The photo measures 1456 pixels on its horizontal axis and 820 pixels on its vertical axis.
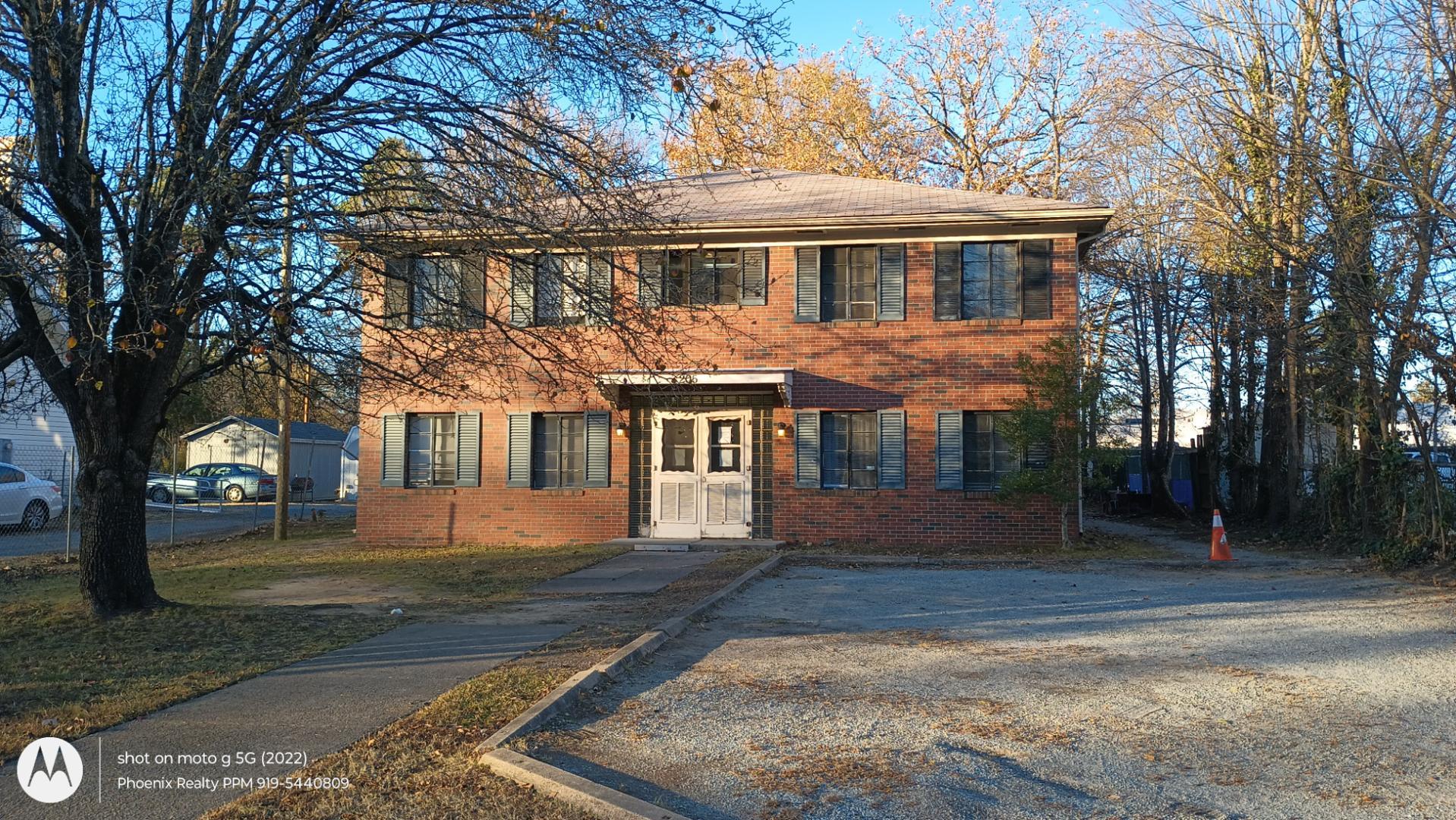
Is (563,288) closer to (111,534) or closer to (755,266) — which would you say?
(111,534)

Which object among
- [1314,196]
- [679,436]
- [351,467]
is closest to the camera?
[1314,196]

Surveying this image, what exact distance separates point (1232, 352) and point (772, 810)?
23324 mm

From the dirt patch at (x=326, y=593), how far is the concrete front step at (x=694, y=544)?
486 cm

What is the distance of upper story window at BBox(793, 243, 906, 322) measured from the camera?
17.0 m

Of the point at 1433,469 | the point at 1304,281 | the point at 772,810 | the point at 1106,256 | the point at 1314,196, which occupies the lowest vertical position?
the point at 772,810

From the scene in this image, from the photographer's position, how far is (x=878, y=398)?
17016 millimetres

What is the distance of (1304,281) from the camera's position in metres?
14.2

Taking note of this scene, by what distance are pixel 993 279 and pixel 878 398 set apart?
2.61 metres

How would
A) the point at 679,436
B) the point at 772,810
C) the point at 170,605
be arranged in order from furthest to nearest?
the point at 679,436, the point at 170,605, the point at 772,810

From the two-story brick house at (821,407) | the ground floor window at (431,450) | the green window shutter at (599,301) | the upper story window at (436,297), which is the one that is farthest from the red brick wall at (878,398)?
the green window shutter at (599,301)

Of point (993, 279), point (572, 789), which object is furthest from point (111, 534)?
point (993, 279)

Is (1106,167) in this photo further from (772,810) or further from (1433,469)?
(772,810)

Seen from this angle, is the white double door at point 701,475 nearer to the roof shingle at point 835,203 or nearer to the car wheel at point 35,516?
the roof shingle at point 835,203

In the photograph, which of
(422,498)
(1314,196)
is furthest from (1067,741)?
(422,498)
